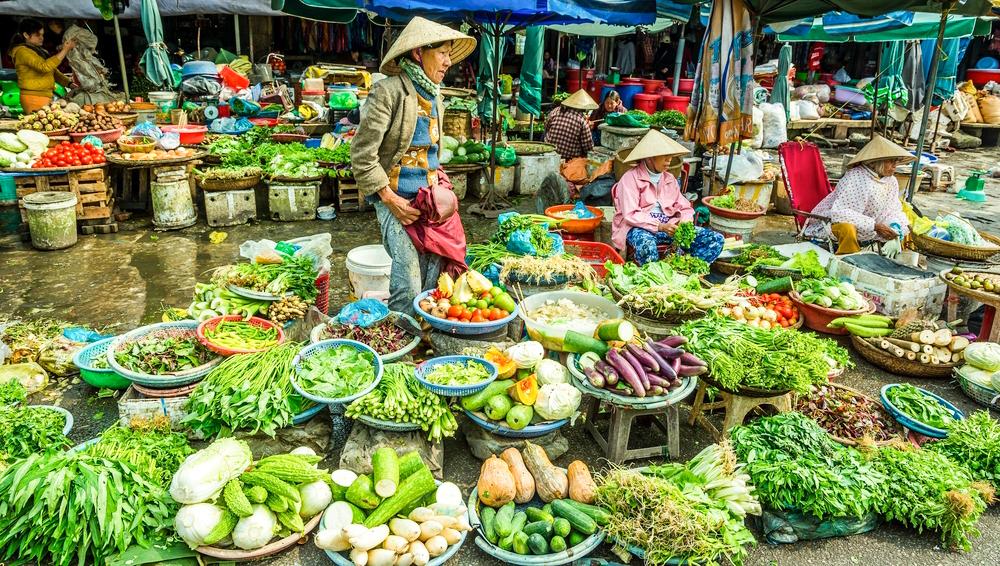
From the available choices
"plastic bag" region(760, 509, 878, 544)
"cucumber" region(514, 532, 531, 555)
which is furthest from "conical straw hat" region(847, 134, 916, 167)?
"cucumber" region(514, 532, 531, 555)

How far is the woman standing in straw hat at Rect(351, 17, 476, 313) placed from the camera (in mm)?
3838

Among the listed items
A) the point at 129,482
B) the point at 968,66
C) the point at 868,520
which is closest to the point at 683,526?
the point at 868,520

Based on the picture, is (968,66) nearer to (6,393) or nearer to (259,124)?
(259,124)

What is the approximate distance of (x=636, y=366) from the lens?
330 cm

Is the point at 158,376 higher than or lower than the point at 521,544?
higher

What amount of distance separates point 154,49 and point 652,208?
8.21m

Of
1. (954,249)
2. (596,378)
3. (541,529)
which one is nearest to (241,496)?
(541,529)

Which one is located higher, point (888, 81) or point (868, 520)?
point (888, 81)

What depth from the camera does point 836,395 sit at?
3.95m

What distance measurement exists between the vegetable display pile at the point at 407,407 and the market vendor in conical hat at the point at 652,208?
9.18 ft

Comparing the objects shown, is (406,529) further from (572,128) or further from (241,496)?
(572,128)

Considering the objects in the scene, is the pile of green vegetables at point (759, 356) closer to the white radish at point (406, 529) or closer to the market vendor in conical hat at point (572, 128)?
the white radish at point (406, 529)

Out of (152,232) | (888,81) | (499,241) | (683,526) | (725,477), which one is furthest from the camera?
(888,81)

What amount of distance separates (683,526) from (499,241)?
3.13 meters
